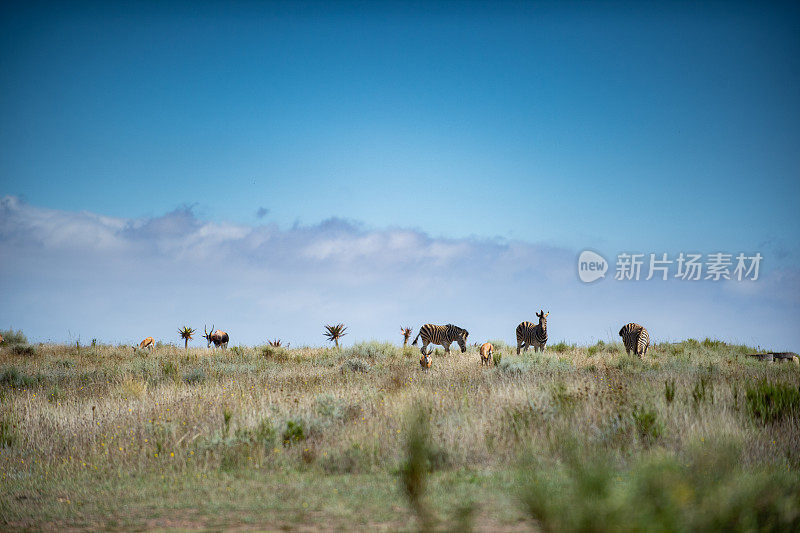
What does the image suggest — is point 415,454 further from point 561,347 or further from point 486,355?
point 561,347

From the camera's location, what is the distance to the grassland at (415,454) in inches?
159

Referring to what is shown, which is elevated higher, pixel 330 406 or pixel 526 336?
pixel 526 336

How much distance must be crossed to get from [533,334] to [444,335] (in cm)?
481

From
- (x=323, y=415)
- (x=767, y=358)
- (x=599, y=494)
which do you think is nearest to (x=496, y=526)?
(x=599, y=494)

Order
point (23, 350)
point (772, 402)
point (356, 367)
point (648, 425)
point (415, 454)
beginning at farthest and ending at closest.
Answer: point (23, 350) → point (356, 367) → point (772, 402) → point (648, 425) → point (415, 454)

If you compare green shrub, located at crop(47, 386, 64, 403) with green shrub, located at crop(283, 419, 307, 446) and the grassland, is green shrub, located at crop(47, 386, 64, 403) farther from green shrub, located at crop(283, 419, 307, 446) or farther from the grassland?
green shrub, located at crop(283, 419, 307, 446)

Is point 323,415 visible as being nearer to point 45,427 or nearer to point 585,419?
point 585,419

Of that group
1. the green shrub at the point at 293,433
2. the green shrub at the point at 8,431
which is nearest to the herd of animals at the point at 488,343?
the green shrub at the point at 293,433

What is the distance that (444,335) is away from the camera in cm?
2791

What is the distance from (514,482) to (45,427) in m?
10.2

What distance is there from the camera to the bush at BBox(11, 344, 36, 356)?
27.0 meters

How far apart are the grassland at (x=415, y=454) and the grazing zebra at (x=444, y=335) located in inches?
446

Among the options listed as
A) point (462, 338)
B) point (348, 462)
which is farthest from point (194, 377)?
point (462, 338)

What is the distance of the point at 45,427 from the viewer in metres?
11.9
